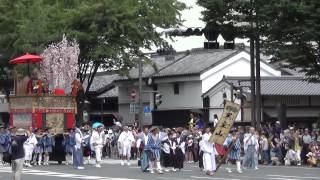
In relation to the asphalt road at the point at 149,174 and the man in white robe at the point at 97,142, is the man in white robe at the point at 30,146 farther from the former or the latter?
the man in white robe at the point at 97,142

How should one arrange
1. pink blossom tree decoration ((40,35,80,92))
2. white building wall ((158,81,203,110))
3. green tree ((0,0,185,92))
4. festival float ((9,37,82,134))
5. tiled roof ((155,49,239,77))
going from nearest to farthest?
1. festival float ((9,37,82,134))
2. pink blossom tree decoration ((40,35,80,92))
3. green tree ((0,0,185,92))
4. white building wall ((158,81,203,110))
5. tiled roof ((155,49,239,77))

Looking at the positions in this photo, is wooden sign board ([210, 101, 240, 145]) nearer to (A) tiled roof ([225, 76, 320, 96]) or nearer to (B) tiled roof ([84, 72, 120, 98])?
(A) tiled roof ([225, 76, 320, 96])

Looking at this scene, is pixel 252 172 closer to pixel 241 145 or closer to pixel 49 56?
pixel 241 145

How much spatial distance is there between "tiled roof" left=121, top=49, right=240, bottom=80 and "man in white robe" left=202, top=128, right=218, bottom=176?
951 inches

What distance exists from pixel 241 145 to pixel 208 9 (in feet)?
23.7

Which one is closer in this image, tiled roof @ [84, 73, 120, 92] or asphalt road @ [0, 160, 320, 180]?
asphalt road @ [0, 160, 320, 180]

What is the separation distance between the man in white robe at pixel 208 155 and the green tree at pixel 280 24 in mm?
7096

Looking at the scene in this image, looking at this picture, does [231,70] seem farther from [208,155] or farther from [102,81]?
[208,155]

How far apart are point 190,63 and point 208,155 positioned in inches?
1118

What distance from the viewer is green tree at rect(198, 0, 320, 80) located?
29.5m

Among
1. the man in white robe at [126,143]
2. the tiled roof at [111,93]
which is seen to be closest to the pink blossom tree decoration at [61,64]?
the man in white robe at [126,143]

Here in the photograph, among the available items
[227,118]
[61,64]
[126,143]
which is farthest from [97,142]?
[61,64]

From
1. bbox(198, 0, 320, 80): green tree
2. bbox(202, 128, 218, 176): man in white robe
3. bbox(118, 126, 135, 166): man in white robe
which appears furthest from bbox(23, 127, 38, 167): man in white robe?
bbox(198, 0, 320, 80): green tree

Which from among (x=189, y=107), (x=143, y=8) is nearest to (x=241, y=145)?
(x=143, y=8)
